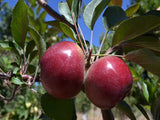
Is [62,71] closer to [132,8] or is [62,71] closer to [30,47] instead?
[30,47]

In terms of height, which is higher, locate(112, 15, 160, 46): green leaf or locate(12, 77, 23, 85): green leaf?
locate(112, 15, 160, 46): green leaf

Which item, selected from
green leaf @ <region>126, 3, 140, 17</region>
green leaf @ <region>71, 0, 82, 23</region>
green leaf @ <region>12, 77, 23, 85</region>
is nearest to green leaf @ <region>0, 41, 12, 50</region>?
green leaf @ <region>12, 77, 23, 85</region>

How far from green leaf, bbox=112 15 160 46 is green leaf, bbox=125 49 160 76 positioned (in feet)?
0.17

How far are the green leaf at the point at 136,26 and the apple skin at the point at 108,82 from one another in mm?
91

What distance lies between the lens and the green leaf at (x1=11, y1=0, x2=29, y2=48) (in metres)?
0.55

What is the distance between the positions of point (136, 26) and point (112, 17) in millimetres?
157

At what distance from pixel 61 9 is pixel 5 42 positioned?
25cm

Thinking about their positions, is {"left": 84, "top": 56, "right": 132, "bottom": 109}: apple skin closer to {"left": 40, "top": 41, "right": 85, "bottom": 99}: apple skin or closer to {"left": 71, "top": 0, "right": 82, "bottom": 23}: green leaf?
{"left": 40, "top": 41, "right": 85, "bottom": 99}: apple skin

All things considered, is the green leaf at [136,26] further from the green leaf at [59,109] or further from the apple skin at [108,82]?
the green leaf at [59,109]

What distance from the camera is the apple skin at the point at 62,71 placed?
15.3 inches

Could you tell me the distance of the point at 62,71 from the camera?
0.39m

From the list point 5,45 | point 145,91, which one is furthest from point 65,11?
point 145,91

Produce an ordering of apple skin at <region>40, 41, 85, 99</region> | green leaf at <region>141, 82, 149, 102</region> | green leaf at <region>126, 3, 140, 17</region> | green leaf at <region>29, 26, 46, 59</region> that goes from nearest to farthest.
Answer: apple skin at <region>40, 41, 85, 99</region>
green leaf at <region>29, 26, 46, 59</region>
green leaf at <region>126, 3, 140, 17</region>
green leaf at <region>141, 82, 149, 102</region>

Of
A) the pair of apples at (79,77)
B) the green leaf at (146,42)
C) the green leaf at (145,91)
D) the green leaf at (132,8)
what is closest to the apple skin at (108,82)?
the pair of apples at (79,77)
